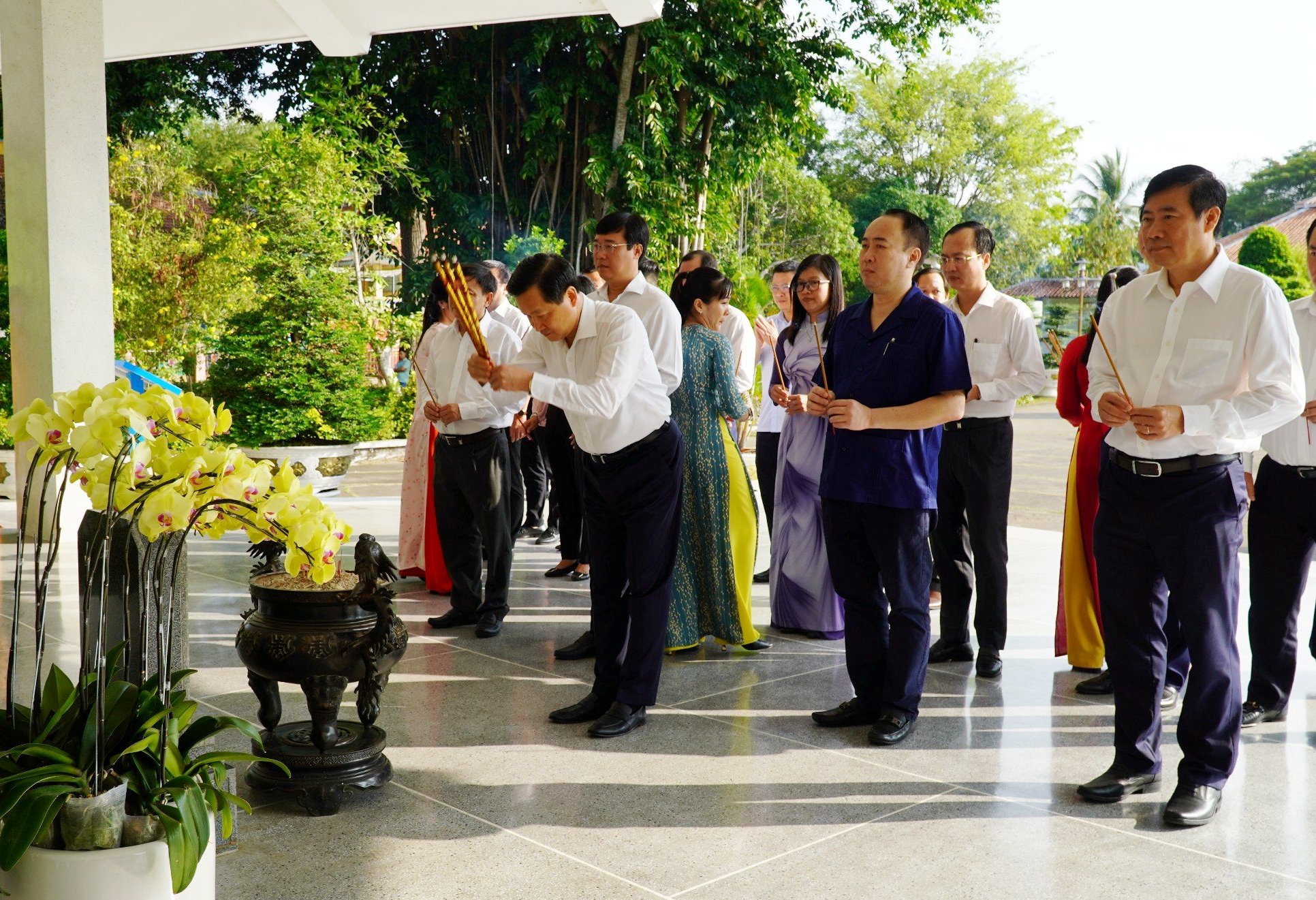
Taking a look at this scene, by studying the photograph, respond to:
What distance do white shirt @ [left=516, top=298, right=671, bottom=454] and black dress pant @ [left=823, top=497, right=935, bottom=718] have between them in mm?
701

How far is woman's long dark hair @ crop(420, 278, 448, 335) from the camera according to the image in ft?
18.3

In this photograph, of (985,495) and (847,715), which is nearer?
(847,715)

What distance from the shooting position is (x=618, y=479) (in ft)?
12.9

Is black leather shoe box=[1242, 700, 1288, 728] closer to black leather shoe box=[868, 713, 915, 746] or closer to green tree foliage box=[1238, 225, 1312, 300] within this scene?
black leather shoe box=[868, 713, 915, 746]

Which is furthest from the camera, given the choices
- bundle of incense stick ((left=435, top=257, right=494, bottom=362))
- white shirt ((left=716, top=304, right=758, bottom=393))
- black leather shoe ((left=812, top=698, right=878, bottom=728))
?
white shirt ((left=716, top=304, right=758, bottom=393))

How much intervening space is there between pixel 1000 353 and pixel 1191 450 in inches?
65.6

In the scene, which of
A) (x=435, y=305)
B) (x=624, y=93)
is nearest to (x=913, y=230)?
(x=435, y=305)

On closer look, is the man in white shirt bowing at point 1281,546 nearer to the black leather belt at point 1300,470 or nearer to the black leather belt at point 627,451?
the black leather belt at point 1300,470

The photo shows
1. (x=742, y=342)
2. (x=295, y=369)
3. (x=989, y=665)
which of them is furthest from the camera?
(x=295, y=369)

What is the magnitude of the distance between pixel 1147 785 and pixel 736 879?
1.35 meters

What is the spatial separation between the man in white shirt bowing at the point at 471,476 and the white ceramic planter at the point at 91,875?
9.91 ft

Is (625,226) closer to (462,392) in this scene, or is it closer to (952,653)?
(462,392)

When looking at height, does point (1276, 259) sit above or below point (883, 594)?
above

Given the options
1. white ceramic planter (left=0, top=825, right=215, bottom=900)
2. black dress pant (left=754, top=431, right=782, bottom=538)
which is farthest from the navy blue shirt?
white ceramic planter (left=0, top=825, right=215, bottom=900)
